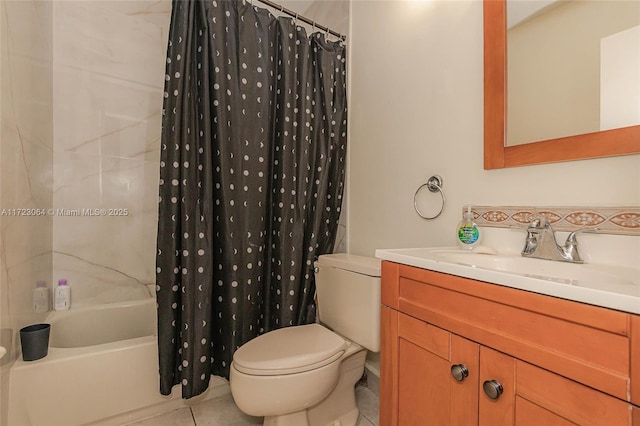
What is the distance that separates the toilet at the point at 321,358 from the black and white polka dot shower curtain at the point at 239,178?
25cm

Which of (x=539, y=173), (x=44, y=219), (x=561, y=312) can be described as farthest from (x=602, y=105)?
(x=44, y=219)

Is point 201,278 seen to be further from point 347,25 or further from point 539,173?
point 347,25

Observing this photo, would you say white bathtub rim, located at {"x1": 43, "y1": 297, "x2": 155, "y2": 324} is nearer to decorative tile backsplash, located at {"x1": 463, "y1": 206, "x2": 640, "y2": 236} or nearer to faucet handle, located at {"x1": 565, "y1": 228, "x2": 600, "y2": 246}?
decorative tile backsplash, located at {"x1": 463, "y1": 206, "x2": 640, "y2": 236}

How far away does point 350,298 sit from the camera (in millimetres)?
1401

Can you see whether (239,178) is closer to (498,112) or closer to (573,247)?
(498,112)

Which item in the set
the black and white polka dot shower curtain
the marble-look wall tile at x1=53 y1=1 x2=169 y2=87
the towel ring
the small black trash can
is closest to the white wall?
the towel ring

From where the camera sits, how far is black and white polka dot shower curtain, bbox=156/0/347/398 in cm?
138

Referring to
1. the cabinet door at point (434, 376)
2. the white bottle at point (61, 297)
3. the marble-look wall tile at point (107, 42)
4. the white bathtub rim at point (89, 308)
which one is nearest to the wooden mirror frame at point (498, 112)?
the cabinet door at point (434, 376)

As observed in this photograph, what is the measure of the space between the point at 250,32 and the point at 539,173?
58.8 inches

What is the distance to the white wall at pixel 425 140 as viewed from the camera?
98cm

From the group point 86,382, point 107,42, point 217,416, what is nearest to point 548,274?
point 217,416

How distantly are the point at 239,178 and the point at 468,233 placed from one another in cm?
109

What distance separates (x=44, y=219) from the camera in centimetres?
150

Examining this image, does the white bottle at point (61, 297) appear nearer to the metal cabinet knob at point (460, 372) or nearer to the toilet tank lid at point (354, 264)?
the toilet tank lid at point (354, 264)
